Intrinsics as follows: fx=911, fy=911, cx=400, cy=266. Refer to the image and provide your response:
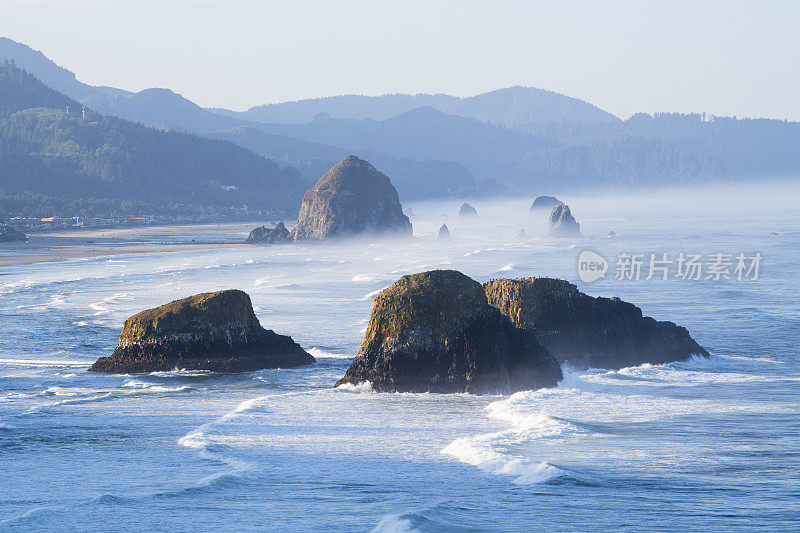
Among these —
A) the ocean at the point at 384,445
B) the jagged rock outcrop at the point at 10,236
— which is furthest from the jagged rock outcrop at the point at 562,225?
the ocean at the point at 384,445

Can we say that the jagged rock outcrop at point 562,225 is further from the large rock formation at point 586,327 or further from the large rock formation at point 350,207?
the large rock formation at point 586,327

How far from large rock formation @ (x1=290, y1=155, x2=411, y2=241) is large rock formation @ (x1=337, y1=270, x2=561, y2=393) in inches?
3970

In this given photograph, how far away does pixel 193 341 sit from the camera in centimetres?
3061

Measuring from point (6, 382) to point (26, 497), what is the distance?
42.5 ft

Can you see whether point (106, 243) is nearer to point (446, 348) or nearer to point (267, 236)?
point (267, 236)

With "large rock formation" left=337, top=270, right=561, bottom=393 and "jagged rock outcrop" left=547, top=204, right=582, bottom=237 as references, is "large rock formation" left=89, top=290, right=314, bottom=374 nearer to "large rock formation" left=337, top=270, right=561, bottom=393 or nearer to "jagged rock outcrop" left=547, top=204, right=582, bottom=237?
"large rock formation" left=337, top=270, right=561, bottom=393

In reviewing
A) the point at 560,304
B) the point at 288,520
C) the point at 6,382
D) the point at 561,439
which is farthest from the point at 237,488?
the point at 560,304

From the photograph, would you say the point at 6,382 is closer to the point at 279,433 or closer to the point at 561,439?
the point at 279,433

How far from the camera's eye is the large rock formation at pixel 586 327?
3103cm

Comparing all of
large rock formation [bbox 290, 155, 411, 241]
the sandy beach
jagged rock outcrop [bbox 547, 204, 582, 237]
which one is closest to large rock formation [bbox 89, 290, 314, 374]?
the sandy beach

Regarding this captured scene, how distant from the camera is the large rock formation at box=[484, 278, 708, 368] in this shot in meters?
31.0

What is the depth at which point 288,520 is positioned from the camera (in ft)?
50.1

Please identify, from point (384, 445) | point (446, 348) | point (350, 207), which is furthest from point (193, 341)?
point (350, 207)

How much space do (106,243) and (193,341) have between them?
9810 cm
